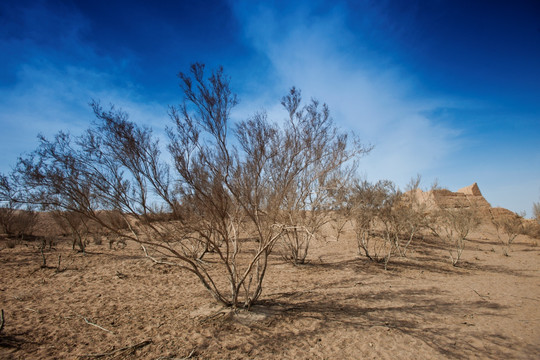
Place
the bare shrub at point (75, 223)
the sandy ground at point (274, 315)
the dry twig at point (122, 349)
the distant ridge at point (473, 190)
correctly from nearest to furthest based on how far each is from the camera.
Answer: the dry twig at point (122, 349), the sandy ground at point (274, 315), the bare shrub at point (75, 223), the distant ridge at point (473, 190)

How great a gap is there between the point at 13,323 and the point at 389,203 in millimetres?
12695

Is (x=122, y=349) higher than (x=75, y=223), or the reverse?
(x=75, y=223)

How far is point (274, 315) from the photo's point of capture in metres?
5.56

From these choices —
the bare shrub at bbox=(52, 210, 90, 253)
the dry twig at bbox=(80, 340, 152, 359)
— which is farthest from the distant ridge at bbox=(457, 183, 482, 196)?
the bare shrub at bbox=(52, 210, 90, 253)

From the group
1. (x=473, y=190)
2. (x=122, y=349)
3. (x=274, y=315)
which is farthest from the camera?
(x=473, y=190)

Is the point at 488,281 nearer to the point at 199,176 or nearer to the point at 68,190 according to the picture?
the point at 199,176

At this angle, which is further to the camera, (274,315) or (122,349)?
(274,315)

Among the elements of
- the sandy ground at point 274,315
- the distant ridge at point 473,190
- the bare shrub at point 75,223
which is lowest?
the sandy ground at point 274,315

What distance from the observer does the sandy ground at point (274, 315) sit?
4.23m

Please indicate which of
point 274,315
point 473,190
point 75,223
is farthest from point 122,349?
point 473,190

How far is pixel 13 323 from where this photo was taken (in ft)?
16.2

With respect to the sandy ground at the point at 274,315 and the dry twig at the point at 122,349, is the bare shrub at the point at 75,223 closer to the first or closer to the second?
the sandy ground at the point at 274,315

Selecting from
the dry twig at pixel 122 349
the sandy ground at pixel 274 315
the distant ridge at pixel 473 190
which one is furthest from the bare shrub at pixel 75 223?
the distant ridge at pixel 473 190

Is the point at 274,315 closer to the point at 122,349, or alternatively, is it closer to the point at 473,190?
the point at 122,349
